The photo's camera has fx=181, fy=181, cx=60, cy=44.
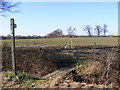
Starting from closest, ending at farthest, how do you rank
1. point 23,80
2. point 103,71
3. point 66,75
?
point 23,80 → point 103,71 → point 66,75

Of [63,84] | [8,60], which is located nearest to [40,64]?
[8,60]

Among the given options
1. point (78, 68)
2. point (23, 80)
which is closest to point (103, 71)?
point (78, 68)

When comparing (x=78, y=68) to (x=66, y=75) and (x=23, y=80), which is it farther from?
(x=23, y=80)

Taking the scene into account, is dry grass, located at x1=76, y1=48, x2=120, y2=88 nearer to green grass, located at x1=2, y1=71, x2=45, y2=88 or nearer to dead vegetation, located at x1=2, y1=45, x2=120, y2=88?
dead vegetation, located at x1=2, y1=45, x2=120, y2=88

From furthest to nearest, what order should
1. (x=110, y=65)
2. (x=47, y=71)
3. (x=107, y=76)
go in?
(x=47, y=71)
(x=110, y=65)
(x=107, y=76)

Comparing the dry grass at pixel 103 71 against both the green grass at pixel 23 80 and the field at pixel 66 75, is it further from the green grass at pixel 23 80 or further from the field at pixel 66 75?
the green grass at pixel 23 80

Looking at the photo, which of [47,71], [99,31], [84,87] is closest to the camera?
[84,87]

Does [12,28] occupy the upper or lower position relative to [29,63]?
upper

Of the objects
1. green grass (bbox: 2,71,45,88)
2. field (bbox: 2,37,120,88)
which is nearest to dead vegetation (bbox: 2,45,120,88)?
field (bbox: 2,37,120,88)

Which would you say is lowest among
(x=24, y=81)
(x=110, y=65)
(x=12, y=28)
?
(x=24, y=81)

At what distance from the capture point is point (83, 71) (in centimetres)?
726

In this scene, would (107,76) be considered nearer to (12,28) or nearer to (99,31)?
(12,28)

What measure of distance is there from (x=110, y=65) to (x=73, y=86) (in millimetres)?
2123

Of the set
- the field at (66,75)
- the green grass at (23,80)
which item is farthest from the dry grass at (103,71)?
the green grass at (23,80)
